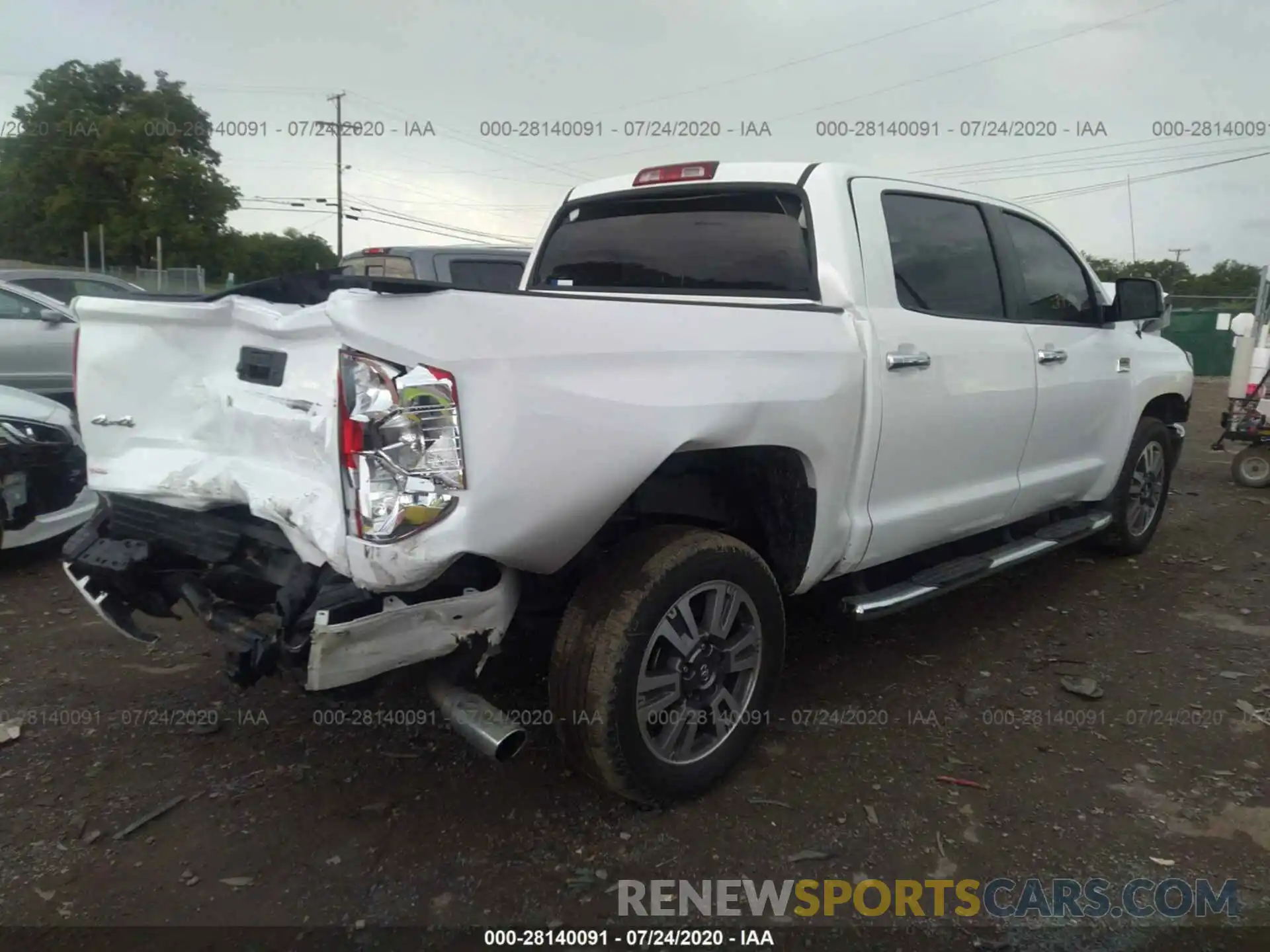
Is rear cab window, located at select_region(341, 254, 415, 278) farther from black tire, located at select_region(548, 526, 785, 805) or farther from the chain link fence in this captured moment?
the chain link fence

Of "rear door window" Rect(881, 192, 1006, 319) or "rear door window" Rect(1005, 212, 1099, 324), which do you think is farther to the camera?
"rear door window" Rect(1005, 212, 1099, 324)

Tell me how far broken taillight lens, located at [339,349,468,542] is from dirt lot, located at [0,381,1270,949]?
535 millimetres

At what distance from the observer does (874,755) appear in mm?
3213

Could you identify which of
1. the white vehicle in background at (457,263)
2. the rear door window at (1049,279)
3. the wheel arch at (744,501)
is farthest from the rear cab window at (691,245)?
the white vehicle in background at (457,263)

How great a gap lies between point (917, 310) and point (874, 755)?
161 cm

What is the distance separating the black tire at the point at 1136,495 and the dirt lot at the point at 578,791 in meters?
1.05

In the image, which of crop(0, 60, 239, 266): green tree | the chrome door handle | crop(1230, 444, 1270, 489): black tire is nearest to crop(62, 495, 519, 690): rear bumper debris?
the chrome door handle

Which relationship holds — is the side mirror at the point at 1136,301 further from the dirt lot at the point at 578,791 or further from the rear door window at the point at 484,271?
the rear door window at the point at 484,271

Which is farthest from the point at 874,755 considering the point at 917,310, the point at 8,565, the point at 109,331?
the point at 8,565

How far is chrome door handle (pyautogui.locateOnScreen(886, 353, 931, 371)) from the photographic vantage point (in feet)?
10.3

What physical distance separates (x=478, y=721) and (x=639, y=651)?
47 centimetres

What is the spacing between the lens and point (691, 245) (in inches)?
142

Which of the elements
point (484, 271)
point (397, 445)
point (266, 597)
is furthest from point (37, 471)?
point (484, 271)

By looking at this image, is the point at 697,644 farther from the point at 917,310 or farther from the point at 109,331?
the point at 109,331
